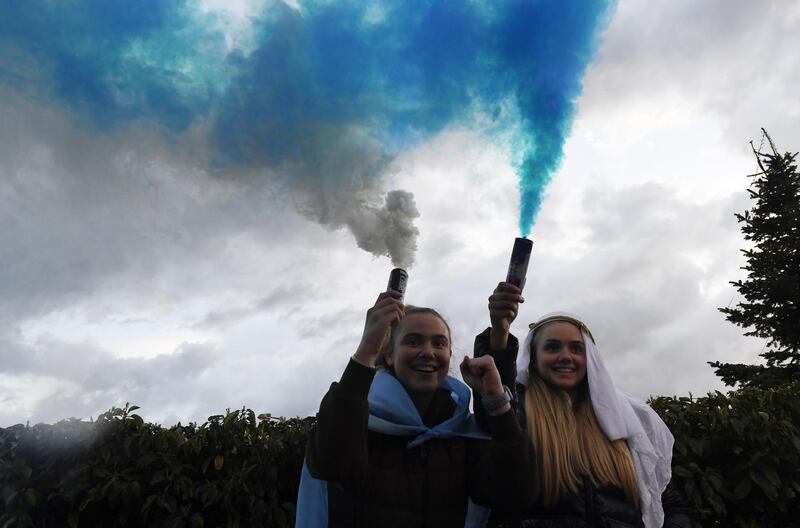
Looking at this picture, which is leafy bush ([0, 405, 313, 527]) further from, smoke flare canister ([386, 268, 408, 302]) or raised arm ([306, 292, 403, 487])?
smoke flare canister ([386, 268, 408, 302])

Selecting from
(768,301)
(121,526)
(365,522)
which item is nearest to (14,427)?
(121,526)

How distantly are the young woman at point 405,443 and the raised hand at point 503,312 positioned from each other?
304mm

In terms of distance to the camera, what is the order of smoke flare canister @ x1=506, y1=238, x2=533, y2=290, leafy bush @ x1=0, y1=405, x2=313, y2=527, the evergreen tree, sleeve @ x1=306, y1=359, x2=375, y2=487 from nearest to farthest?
sleeve @ x1=306, y1=359, x2=375, y2=487 → smoke flare canister @ x1=506, y1=238, x2=533, y2=290 → leafy bush @ x1=0, y1=405, x2=313, y2=527 → the evergreen tree

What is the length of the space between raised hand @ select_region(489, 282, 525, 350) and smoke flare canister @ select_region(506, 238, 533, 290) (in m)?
0.08

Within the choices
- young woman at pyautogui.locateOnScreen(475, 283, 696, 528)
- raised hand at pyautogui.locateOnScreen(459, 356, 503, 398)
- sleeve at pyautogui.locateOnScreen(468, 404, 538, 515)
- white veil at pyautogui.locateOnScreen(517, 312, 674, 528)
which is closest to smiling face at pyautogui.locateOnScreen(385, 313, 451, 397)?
raised hand at pyautogui.locateOnScreen(459, 356, 503, 398)

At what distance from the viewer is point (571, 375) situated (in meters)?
3.29

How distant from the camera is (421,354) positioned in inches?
114

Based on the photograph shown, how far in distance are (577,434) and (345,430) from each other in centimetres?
141

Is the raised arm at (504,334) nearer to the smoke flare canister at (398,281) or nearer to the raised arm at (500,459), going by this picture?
the raised arm at (500,459)

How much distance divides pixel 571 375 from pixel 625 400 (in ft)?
1.21

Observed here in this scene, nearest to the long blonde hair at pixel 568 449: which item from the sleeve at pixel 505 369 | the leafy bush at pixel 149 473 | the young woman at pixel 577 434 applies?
the young woman at pixel 577 434

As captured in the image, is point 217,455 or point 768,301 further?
point 768,301

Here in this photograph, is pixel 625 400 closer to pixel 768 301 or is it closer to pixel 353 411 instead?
pixel 353 411

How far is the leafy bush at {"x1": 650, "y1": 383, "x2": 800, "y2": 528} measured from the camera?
4.06 metres
